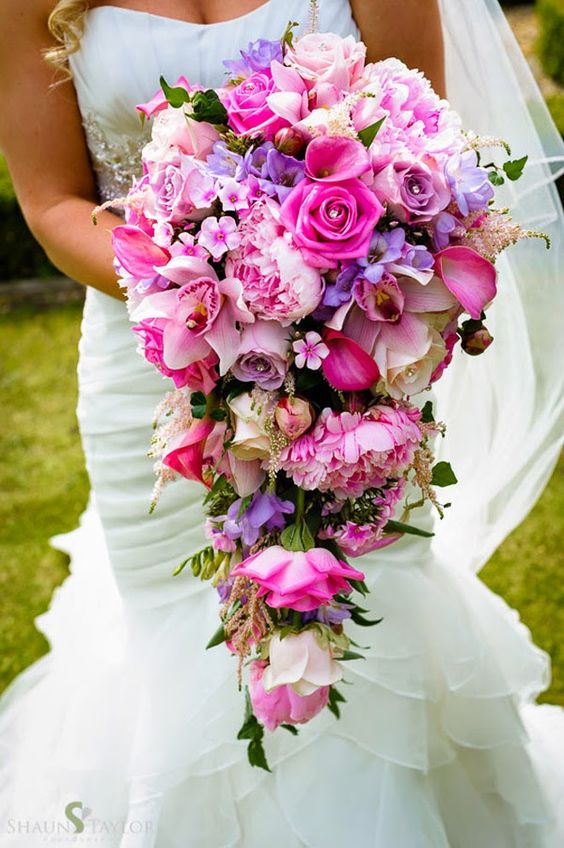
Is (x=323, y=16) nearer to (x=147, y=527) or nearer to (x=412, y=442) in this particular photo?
(x=412, y=442)

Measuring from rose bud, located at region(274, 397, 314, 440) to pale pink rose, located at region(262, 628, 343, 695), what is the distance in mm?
384

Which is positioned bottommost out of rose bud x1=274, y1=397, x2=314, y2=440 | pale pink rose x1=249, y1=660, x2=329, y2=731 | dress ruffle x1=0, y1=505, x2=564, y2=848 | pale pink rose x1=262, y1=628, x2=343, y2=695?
dress ruffle x1=0, y1=505, x2=564, y2=848

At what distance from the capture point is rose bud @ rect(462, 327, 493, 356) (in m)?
1.64

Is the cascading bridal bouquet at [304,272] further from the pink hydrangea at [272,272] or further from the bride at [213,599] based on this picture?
the bride at [213,599]

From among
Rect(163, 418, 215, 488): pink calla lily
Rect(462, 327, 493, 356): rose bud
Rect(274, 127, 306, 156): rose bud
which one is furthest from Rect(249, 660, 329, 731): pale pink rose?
Rect(274, 127, 306, 156): rose bud

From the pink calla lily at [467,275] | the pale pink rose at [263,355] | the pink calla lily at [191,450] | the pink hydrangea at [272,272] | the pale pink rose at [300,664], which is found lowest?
the pale pink rose at [300,664]

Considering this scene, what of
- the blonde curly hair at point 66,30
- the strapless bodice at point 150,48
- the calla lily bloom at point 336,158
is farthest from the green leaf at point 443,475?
the blonde curly hair at point 66,30

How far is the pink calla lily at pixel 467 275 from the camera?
4.92 ft

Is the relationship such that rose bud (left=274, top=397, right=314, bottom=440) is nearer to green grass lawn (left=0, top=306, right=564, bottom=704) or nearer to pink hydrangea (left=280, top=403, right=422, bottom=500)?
pink hydrangea (left=280, top=403, right=422, bottom=500)


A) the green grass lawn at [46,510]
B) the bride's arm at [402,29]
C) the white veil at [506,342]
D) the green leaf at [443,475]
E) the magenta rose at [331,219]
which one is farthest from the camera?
the green grass lawn at [46,510]

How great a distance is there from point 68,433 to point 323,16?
11.5ft

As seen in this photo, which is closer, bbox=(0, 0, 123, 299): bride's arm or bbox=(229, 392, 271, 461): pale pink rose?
bbox=(229, 392, 271, 461): pale pink rose

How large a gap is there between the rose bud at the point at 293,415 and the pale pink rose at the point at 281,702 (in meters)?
0.47

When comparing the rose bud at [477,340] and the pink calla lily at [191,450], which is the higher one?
the rose bud at [477,340]
